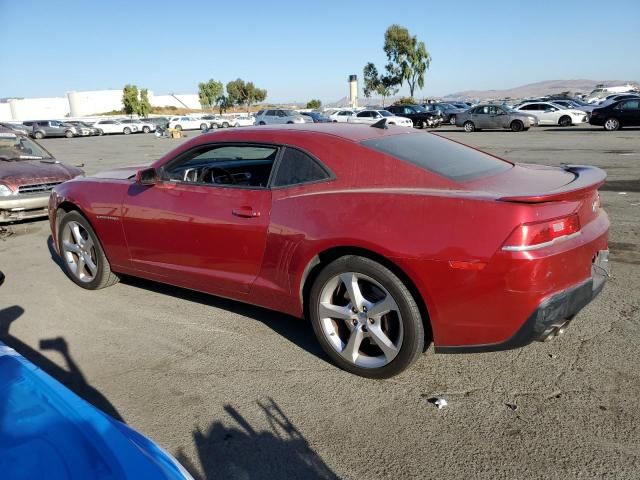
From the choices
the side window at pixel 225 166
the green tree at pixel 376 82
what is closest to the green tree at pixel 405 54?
the green tree at pixel 376 82

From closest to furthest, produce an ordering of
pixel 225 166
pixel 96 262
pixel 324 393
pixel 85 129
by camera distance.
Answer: pixel 324 393, pixel 225 166, pixel 96 262, pixel 85 129

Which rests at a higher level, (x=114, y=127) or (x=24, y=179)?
(x=24, y=179)

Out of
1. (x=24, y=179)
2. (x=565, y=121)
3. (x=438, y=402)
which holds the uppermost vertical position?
(x=24, y=179)

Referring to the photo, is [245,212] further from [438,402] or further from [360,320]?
[438,402]

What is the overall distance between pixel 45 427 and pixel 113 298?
3.26 metres

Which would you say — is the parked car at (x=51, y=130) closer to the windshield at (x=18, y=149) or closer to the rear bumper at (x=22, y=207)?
the windshield at (x=18, y=149)

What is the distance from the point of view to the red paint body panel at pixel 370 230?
8.92 ft

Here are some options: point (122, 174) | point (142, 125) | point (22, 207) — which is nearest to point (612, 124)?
point (22, 207)

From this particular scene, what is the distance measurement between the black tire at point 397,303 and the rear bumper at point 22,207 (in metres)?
6.36

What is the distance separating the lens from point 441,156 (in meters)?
3.55

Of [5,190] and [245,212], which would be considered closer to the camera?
[245,212]

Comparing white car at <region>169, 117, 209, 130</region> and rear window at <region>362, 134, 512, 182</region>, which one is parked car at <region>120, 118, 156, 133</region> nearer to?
white car at <region>169, 117, 209, 130</region>

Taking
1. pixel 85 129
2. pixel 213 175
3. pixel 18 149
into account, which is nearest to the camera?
pixel 213 175

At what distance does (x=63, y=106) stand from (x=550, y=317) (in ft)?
348
